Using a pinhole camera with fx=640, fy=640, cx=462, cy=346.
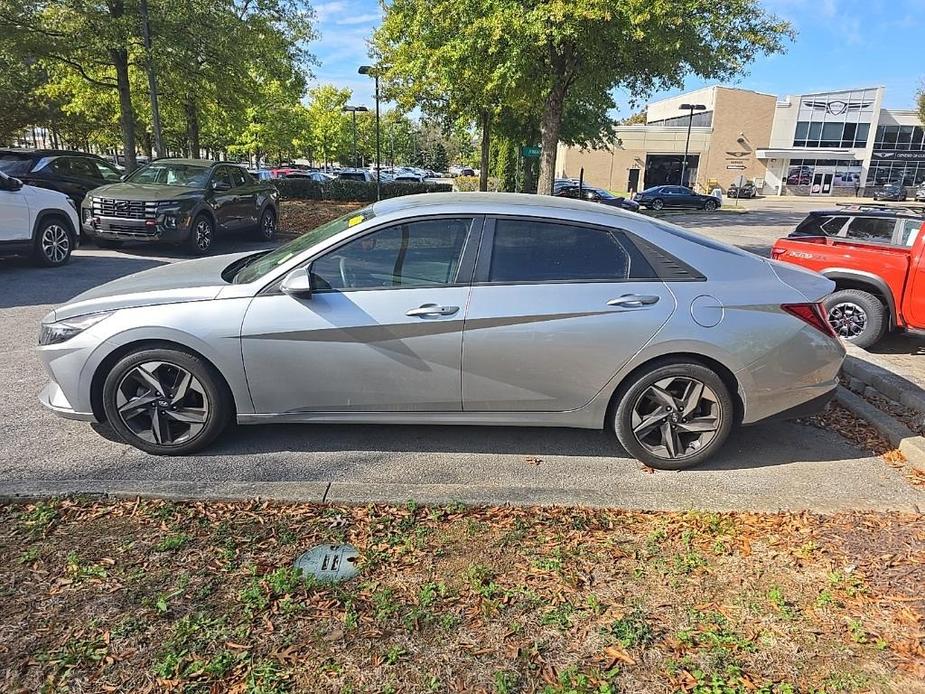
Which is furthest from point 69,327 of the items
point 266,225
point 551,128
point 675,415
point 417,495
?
point 551,128

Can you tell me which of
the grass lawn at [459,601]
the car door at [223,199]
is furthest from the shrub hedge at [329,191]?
the grass lawn at [459,601]

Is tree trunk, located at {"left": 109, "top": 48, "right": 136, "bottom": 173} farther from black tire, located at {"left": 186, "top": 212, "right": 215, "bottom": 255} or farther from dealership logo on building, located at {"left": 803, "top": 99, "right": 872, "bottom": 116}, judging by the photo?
dealership logo on building, located at {"left": 803, "top": 99, "right": 872, "bottom": 116}

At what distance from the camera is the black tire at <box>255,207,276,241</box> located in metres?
14.8

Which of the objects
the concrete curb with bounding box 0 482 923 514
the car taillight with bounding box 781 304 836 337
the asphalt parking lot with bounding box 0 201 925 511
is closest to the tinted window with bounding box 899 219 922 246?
the asphalt parking lot with bounding box 0 201 925 511

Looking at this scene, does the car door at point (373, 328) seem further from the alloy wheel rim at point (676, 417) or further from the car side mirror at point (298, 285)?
the alloy wheel rim at point (676, 417)

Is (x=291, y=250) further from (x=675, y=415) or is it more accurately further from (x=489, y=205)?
(x=675, y=415)

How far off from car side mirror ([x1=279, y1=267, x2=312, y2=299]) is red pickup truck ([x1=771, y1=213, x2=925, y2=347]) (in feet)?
18.4

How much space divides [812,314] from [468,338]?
2149mm

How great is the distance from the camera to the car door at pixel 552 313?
380 centimetres

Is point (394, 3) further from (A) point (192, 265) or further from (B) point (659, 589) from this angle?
(B) point (659, 589)

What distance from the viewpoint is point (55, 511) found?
3287 mm

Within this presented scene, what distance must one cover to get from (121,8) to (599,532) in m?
17.6

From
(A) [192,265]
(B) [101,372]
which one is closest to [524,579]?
(B) [101,372]

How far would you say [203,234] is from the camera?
12.4 m
